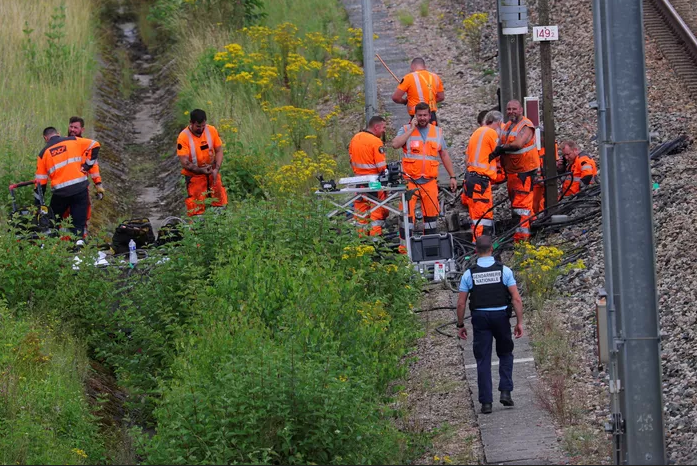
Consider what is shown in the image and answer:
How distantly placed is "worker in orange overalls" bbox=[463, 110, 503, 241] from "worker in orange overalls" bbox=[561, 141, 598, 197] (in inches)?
67.9

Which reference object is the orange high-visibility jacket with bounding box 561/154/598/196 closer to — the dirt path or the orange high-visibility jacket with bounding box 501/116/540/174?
the orange high-visibility jacket with bounding box 501/116/540/174

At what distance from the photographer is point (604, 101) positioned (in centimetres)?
859

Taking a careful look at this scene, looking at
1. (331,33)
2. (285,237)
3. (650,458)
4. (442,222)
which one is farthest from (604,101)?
(331,33)

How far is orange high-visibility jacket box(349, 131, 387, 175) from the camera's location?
14492mm

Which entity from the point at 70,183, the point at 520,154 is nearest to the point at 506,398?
the point at 520,154

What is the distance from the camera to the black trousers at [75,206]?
604 inches

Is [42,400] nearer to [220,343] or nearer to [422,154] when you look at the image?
[220,343]

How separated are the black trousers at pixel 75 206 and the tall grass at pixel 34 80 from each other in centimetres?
132

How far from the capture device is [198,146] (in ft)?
50.7

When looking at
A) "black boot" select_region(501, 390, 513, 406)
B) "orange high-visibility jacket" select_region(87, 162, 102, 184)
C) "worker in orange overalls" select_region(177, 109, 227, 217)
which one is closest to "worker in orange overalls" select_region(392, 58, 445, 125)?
"worker in orange overalls" select_region(177, 109, 227, 217)

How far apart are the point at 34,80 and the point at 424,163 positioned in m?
9.56

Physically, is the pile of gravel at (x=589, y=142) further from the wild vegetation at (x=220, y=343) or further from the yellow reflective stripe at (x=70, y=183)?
the yellow reflective stripe at (x=70, y=183)

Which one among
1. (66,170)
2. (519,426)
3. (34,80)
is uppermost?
(34,80)

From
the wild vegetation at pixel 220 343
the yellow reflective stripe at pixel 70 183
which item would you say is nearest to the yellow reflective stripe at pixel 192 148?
the wild vegetation at pixel 220 343
